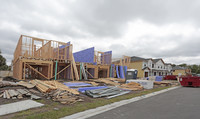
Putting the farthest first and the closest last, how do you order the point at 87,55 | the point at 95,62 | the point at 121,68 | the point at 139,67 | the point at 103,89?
the point at 139,67 < the point at 121,68 < the point at 87,55 < the point at 95,62 < the point at 103,89

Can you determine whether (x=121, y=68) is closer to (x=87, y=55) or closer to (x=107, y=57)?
(x=107, y=57)

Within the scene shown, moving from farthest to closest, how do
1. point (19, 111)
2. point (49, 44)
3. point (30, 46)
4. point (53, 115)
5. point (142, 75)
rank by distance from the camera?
point (142, 75), point (49, 44), point (30, 46), point (19, 111), point (53, 115)

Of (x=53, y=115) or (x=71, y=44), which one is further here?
(x=71, y=44)

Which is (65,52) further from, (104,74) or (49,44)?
(104,74)

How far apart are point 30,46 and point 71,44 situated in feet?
15.3

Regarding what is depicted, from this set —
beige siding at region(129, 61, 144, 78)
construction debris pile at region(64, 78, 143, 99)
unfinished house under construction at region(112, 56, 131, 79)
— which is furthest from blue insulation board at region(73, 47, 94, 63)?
beige siding at region(129, 61, 144, 78)

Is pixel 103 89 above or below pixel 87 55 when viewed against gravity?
below

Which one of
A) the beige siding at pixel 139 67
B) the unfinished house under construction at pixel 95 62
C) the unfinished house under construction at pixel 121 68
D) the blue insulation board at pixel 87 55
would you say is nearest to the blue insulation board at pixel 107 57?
the unfinished house under construction at pixel 95 62

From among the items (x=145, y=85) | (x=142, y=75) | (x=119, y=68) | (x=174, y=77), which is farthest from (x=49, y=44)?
(x=142, y=75)

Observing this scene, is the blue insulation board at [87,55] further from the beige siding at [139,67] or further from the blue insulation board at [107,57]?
the beige siding at [139,67]

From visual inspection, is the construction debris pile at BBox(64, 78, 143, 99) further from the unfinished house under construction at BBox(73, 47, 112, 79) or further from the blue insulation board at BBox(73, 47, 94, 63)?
the blue insulation board at BBox(73, 47, 94, 63)

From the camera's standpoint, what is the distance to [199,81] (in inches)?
569

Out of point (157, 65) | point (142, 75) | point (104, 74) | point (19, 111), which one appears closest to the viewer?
point (19, 111)

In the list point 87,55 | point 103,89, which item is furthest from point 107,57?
point 103,89
